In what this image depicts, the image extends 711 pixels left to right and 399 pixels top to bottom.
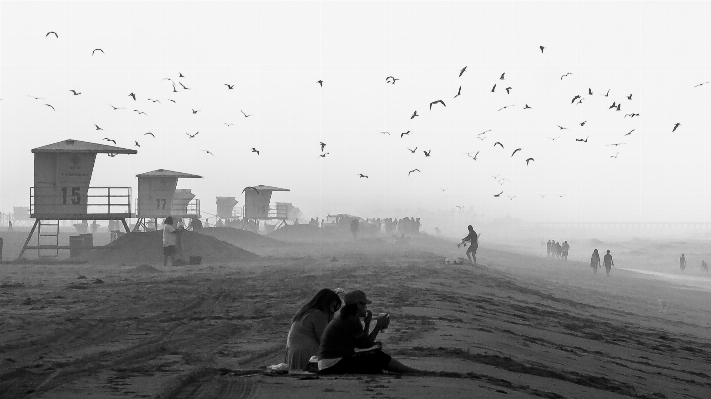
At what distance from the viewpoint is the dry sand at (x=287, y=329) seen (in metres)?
7.89

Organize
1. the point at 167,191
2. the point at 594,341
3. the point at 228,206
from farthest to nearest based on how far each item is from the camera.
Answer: the point at 228,206
the point at 167,191
the point at 594,341

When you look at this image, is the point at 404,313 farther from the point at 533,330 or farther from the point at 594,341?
the point at 594,341

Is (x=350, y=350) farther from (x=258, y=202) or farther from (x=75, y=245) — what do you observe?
(x=258, y=202)

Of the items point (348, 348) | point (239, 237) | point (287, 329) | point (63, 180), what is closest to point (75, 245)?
point (63, 180)

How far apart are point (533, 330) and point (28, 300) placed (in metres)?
9.44

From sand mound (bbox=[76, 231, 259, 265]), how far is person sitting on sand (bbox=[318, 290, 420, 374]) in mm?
23870

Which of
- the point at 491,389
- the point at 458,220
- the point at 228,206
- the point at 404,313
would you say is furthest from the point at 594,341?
the point at 458,220

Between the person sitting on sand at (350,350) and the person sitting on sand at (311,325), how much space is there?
1.36ft

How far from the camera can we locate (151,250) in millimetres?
32406

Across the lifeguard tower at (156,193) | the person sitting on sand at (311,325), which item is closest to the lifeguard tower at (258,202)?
the lifeguard tower at (156,193)

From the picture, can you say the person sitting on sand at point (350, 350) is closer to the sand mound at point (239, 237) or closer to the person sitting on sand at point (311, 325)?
the person sitting on sand at point (311, 325)

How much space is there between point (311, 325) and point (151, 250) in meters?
24.7

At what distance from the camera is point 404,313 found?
1391cm

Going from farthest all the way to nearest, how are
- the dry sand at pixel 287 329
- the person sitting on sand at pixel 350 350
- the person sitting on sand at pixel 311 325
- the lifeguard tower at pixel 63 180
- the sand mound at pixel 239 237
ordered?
1. the sand mound at pixel 239 237
2. the lifeguard tower at pixel 63 180
3. the person sitting on sand at pixel 311 325
4. the person sitting on sand at pixel 350 350
5. the dry sand at pixel 287 329
